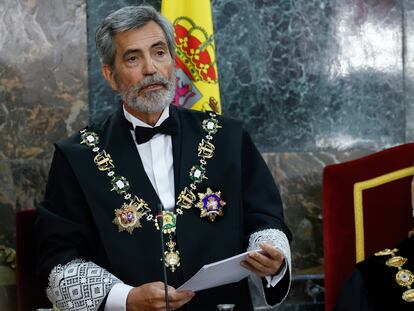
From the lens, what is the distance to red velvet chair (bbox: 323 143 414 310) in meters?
3.78

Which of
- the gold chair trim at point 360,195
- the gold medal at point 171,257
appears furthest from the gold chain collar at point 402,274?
the gold medal at point 171,257

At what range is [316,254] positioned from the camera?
4234mm

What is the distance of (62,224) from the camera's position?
2945 mm

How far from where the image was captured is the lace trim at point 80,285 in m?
2.78

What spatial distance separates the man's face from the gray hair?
0.8 inches

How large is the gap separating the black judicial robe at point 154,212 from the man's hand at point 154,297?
269 millimetres

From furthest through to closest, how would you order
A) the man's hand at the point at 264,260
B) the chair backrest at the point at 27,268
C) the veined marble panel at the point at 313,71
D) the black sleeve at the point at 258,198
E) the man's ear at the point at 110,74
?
1. the veined marble panel at the point at 313,71
2. the chair backrest at the point at 27,268
3. the man's ear at the point at 110,74
4. the black sleeve at the point at 258,198
5. the man's hand at the point at 264,260

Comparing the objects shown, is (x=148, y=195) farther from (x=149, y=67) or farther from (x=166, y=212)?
(x=149, y=67)

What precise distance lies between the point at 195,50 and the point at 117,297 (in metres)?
1.49

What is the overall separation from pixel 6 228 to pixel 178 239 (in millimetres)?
1294

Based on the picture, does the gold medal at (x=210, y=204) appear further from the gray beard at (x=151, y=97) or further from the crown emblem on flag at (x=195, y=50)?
the crown emblem on flag at (x=195, y=50)

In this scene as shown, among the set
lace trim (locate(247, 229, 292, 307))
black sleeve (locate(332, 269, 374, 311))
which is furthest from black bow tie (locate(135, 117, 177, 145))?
black sleeve (locate(332, 269, 374, 311))

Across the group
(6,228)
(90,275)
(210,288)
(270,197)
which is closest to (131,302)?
(90,275)

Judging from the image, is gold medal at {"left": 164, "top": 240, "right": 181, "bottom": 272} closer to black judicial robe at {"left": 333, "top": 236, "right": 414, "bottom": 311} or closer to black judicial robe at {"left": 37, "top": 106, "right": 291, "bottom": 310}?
black judicial robe at {"left": 37, "top": 106, "right": 291, "bottom": 310}
